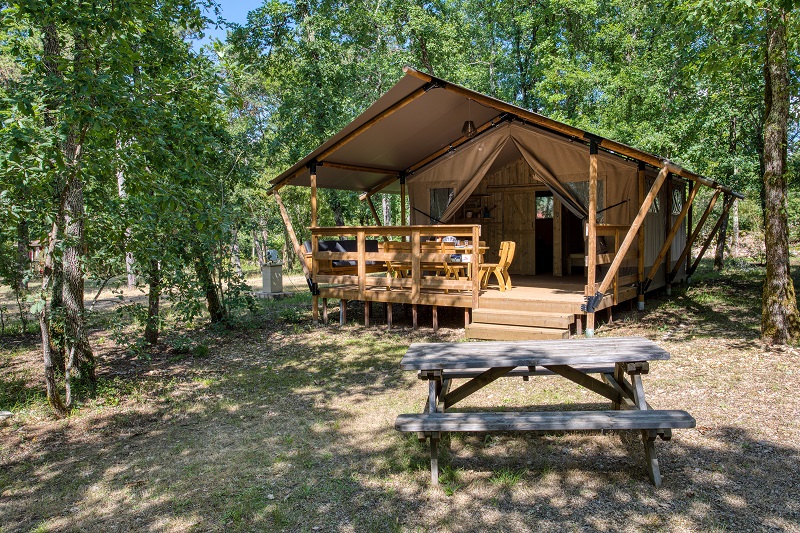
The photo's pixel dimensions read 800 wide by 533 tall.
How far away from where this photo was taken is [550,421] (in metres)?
3.14

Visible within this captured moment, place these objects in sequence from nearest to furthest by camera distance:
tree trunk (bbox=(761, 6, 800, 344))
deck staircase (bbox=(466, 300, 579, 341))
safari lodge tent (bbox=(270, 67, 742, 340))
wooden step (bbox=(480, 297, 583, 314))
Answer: tree trunk (bbox=(761, 6, 800, 344)) → deck staircase (bbox=(466, 300, 579, 341)) → wooden step (bbox=(480, 297, 583, 314)) → safari lodge tent (bbox=(270, 67, 742, 340))

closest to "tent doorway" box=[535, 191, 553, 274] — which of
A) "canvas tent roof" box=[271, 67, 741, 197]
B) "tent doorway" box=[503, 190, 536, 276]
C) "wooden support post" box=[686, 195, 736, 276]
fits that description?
"tent doorway" box=[503, 190, 536, 276]

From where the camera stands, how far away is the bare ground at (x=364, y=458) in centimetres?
302

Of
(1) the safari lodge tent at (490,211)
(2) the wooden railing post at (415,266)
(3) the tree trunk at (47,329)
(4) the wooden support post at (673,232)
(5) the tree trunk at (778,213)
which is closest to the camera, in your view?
(3) the tree trunk at (47,329)

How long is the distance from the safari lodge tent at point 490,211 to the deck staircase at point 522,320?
1 cm

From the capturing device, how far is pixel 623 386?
4.07 meters

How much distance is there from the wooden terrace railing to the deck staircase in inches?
13.8

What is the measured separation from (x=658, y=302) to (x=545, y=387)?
229 inches

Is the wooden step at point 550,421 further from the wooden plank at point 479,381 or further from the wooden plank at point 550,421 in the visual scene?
the wooden plank at point 479,381

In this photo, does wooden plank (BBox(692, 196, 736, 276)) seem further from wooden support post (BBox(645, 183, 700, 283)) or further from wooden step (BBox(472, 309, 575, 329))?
wooden step (BBox(472, 309, 575, 329))

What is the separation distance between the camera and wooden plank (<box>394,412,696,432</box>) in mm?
3051

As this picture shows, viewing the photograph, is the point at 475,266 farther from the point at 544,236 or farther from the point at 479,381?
the point at 544,236

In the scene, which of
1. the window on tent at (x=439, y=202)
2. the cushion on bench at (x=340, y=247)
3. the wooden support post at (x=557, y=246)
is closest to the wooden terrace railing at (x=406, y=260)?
the cushion on bench at (x=340, y=247)

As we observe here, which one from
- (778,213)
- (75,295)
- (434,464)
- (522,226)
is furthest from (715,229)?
(75,295)
